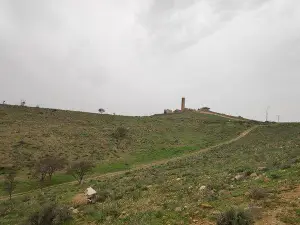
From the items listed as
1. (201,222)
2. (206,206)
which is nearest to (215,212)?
(206,206)

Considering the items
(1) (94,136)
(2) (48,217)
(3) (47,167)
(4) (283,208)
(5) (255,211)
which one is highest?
(1) (94,136)

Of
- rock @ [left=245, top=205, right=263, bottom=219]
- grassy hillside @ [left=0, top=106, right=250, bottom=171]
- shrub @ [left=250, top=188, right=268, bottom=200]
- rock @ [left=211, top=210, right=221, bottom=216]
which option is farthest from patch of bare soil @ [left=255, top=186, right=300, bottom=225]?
grassy hillside @ [left=0, top=106, right=250, bottom=171]

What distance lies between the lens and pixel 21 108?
70.7m

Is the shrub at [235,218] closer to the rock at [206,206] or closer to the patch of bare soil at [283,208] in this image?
the patch of bare soil at [283,208]

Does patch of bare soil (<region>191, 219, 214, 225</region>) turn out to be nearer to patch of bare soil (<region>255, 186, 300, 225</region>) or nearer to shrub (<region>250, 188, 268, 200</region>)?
patch of bare soil (<region>255, 186, 300, 225</region>)

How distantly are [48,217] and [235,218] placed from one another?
8.48m

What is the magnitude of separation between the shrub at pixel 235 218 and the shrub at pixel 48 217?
740 centimetres

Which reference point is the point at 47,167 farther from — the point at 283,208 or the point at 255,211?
the point at 283,208

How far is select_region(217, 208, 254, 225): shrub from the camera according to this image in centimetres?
823

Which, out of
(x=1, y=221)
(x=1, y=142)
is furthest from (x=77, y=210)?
(x=1, y=142)

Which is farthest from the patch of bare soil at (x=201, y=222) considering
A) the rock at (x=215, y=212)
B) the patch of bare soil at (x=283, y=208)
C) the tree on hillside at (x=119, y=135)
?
the tree on hillside at (x=119, y=135)

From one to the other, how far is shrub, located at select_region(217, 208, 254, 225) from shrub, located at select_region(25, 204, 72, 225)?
740 cm

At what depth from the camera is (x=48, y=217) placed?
41.6 ft

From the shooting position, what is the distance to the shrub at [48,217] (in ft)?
41.0
